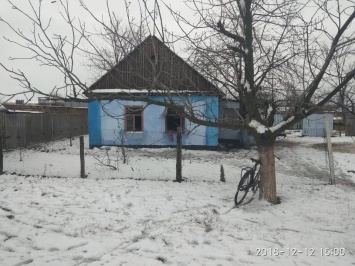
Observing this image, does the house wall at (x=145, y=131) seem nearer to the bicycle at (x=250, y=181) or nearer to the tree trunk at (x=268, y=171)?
the bicycle at (x=250, y=181)

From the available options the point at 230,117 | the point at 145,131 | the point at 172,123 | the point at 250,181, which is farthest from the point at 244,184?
the point at 172,123

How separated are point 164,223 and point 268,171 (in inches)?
93.3

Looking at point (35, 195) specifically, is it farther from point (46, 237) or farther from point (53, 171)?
point (53, 171)

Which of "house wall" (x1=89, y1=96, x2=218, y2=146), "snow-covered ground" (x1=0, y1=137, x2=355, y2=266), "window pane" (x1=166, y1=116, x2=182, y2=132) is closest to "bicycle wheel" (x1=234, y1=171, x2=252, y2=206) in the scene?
"snow-covered ground" (x1=0, y1=137, x2=355, y2=266)

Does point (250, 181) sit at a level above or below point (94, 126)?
below

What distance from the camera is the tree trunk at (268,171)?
18.0 ft

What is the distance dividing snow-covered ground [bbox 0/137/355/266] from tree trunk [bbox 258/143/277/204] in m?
0.23

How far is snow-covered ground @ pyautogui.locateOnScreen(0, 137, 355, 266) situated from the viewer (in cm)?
347

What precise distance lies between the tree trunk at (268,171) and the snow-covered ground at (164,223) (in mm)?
230

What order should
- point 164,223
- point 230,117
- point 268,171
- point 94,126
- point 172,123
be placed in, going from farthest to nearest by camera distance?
1. point 172,123
2. point 94,126
3. point 230,117
4. point 268,171
5. point 164,223

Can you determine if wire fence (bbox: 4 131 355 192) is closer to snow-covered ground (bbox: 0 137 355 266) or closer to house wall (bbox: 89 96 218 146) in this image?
snow-covered ground (bbox: 0 137 355 266)

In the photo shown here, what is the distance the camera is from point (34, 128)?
1622 centimetres

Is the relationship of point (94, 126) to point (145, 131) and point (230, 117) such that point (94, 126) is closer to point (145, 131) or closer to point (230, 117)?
point (145, 131)

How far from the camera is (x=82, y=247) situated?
3633 millimetres
